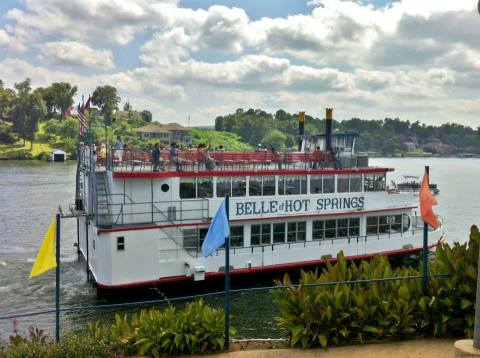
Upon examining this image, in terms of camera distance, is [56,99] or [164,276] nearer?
[164,276]

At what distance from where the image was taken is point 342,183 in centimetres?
2406

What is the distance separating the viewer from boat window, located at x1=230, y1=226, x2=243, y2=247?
21.6 m

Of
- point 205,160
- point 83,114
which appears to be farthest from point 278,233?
point 83,114

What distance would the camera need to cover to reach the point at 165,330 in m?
9.09

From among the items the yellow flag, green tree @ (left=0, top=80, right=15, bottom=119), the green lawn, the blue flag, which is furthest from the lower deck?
green tree @ (left=0, top=80, right=15, bottom=119)

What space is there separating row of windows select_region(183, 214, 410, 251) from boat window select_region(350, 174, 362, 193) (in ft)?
4.61

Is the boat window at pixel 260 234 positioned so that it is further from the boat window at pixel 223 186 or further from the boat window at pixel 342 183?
the boat window at pixel 342 183

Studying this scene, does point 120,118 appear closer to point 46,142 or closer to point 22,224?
point 46,142

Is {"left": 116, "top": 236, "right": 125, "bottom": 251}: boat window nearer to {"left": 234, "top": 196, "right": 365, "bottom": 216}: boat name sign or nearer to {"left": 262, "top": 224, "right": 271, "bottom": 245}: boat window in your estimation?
{"left": 234, "top": 196, "right": 365, "bottom": 216}: boat name sign

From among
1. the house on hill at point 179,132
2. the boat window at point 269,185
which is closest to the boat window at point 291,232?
the boat window at point 269,185

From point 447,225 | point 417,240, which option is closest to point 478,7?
point 417,240

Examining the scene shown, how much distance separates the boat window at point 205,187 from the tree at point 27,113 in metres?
119

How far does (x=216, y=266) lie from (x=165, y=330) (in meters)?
11.6

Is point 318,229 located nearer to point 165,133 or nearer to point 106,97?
point 165,133
